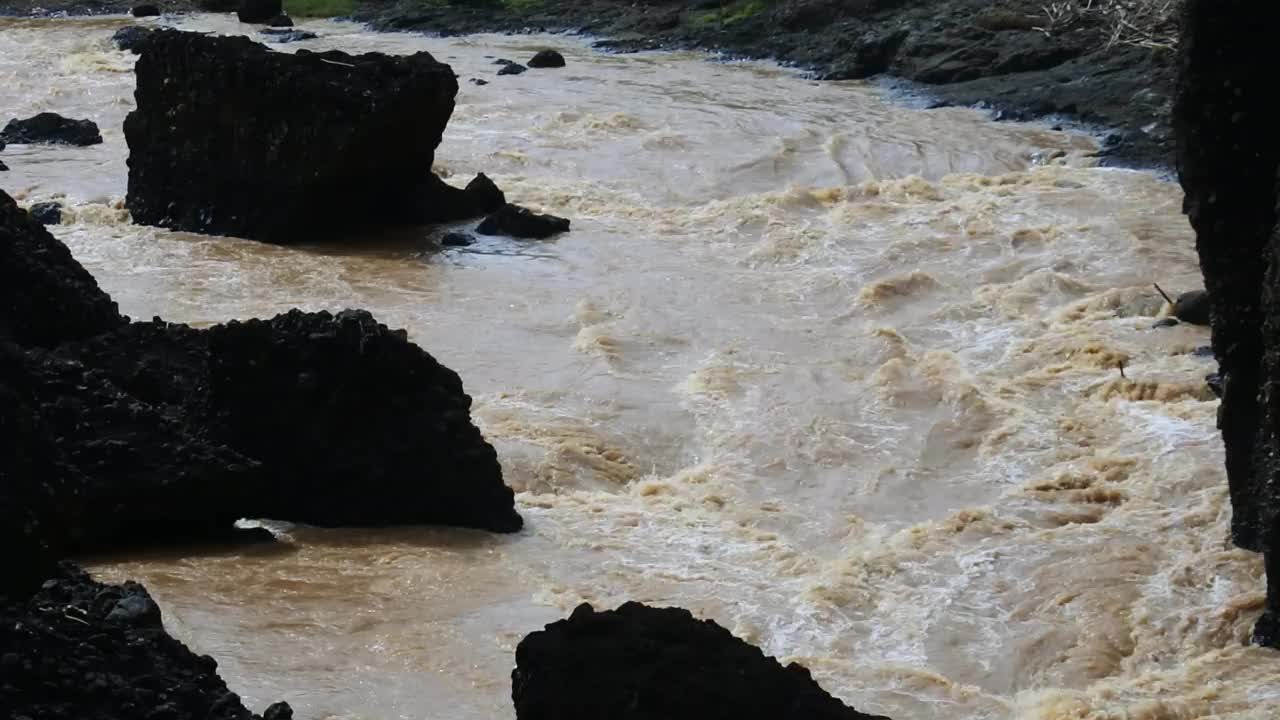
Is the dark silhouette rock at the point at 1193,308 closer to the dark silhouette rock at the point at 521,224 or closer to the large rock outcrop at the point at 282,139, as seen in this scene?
the dark silhouette rock at the point at 521,224

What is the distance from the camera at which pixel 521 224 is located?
60.7ft

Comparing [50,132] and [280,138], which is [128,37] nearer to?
[50,132]

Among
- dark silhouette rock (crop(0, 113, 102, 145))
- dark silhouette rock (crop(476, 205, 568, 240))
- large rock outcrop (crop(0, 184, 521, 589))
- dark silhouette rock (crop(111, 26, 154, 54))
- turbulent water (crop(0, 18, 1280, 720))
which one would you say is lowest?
dark silhouette rock (crop(111, 26, 154, 54))

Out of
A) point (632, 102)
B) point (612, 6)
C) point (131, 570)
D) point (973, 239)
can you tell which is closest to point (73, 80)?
point (632, 102)

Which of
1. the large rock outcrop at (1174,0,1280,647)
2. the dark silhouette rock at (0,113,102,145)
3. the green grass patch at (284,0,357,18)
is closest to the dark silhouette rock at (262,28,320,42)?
the green grass patch at (284,0,357,18)

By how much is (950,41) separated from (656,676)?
2367cm

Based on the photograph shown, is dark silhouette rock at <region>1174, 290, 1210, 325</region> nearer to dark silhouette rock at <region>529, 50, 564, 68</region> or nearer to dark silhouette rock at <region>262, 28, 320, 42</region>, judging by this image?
dark silhouette rock at <region>529, 50, 564, 68</region>

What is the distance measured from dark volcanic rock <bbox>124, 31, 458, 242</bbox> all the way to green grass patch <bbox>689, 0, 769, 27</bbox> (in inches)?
609

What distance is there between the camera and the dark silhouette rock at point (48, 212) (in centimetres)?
1862

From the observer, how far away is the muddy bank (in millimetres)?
23734

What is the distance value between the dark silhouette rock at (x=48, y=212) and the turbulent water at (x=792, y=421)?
27 centimetres

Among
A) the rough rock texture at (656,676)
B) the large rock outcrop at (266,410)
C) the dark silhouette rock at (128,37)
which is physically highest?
the rough rock texture at (656,676)

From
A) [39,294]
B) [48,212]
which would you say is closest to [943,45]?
[48,212]

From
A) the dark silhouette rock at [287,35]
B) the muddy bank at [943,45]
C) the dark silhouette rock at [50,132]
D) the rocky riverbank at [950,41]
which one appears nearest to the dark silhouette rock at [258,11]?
the dark silhouette rock at [287,35]
